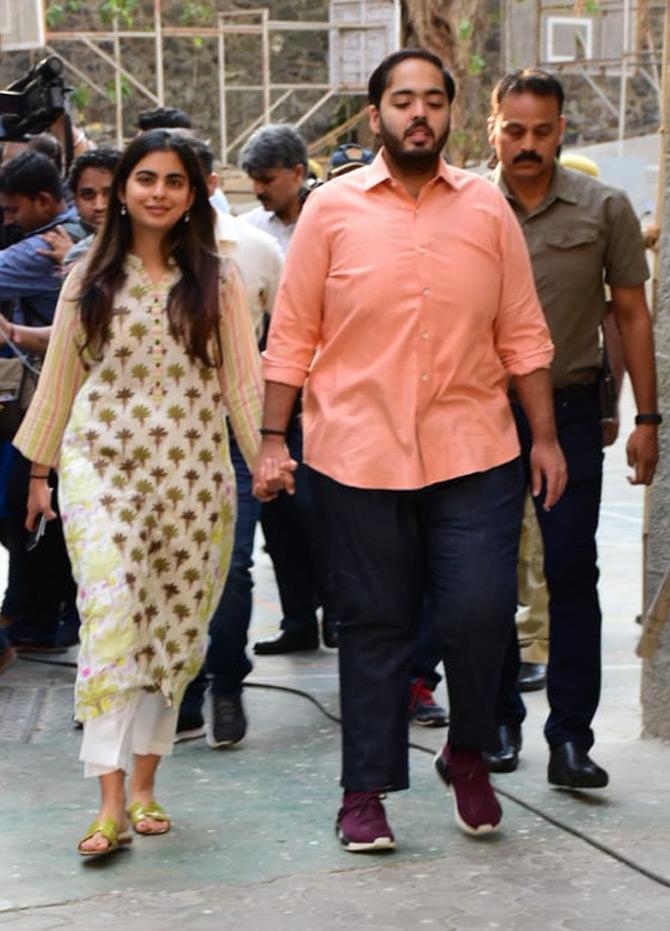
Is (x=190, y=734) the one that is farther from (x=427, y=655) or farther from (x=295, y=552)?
(x=295, y=552)

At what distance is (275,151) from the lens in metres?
7.57

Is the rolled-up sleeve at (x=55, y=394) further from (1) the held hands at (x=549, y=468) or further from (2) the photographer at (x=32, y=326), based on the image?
(2) the photographer at (x=32, y=326)

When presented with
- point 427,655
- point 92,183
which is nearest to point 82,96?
point 92,183

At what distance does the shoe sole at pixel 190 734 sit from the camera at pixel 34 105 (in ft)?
11.3

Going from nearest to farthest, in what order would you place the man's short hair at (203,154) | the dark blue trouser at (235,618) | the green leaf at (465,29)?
the man's short hair at (203,154), the dark blue trouser at (235,618), the green leaf at (465,29)

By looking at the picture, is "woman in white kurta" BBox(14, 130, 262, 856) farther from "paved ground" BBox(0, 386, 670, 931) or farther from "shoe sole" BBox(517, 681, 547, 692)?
"shoe sole" BBox(517, 681, 547, 692)

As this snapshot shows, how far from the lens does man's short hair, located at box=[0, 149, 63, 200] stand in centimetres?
747

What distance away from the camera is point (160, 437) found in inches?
207

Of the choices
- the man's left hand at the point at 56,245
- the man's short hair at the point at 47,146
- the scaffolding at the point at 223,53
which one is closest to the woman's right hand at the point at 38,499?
the man's left hand at the point at 56,245

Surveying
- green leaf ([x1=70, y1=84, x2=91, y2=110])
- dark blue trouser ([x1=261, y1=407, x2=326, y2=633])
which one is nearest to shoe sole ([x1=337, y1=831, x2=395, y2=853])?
dark blue trouser ([x1=261, y1=407, x2=326, y2=633])

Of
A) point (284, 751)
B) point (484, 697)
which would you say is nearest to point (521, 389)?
point (484, 697)

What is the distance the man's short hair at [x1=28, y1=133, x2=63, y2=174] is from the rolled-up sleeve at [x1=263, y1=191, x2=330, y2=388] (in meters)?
3.70

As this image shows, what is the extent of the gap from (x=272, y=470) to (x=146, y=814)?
995 mm

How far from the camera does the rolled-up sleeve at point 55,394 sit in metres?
5.32
